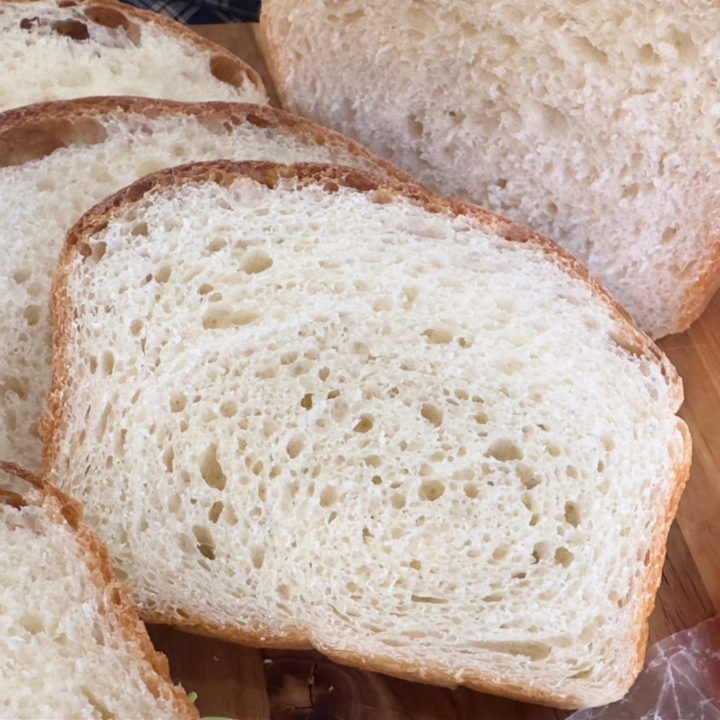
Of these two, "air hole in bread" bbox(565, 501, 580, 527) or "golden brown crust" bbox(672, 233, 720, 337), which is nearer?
"air hole in bread" bbox(565, 501, 580, 527)

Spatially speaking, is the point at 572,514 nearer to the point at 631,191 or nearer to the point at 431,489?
the point at 431,489

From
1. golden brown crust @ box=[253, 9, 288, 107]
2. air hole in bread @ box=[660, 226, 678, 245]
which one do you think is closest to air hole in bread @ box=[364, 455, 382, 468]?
air hole in bread @ box=[660, 226, 678, 245]

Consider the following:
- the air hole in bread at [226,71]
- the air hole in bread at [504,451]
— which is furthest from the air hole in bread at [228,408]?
the air hole in bread at [226,71]

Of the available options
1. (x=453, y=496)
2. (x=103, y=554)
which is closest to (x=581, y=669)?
(x=453, y=496)

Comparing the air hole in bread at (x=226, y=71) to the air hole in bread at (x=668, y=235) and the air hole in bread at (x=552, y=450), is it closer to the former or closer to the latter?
the air hole in bread at (x=668, y=235)

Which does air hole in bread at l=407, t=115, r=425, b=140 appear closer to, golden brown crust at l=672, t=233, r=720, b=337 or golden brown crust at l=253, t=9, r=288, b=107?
golden brown crust at l=253, t=9, r=288, b=107
